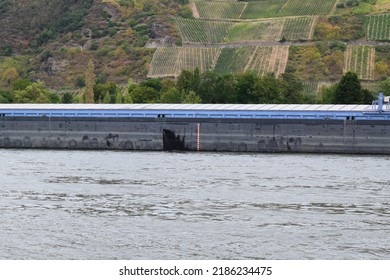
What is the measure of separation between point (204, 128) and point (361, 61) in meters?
72.0

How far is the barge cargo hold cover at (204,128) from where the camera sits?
7519 centimetres

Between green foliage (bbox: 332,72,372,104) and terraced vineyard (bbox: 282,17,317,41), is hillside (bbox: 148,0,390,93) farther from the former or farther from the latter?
green foliage (bbox: 332,72,372,104)

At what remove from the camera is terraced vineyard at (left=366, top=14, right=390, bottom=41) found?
156000 mm

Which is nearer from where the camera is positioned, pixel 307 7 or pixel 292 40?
pixel 292 40

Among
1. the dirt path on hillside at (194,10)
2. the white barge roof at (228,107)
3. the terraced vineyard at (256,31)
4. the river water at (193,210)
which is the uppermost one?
the dirt path on hillside at (194,10)

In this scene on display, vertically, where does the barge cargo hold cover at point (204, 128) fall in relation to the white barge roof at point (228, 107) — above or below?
below

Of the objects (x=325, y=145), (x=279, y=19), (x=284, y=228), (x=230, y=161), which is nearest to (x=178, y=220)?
(x=284, y=228)

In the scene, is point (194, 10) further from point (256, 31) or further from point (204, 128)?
point (204, 128)

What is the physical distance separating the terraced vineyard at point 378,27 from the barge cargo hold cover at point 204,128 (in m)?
76.2

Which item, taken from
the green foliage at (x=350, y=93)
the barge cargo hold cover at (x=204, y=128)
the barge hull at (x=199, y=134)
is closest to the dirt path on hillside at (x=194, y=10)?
the green foliage at (x=350, y=93)

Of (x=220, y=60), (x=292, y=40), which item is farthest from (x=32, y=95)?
(x=292, y=40)

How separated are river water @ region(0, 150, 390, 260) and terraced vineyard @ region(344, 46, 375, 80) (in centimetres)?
A: 8221

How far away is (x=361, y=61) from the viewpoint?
14650 centimetres

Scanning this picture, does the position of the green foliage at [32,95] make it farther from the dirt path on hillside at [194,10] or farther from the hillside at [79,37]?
the dirt path on hillside at [194,10]
